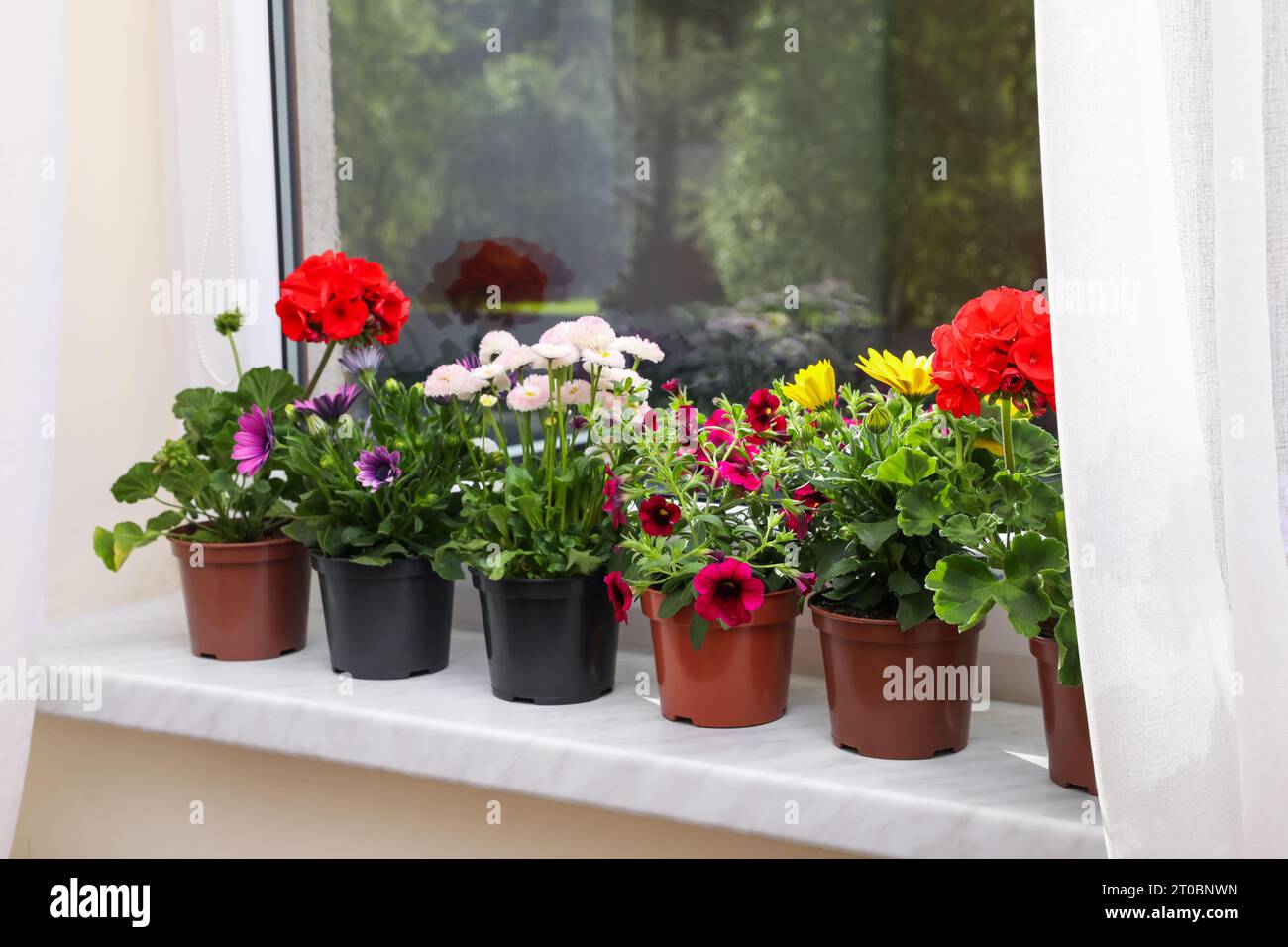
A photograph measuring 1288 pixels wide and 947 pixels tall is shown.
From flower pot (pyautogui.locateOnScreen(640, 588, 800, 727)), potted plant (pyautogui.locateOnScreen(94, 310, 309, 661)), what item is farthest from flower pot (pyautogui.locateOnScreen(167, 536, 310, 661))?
flower pot (pyautogui.locateOnScreen(640, 588, 800, 727))

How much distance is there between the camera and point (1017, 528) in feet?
3.09

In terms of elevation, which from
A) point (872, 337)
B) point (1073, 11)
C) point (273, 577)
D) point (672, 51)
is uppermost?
point (672, 51)

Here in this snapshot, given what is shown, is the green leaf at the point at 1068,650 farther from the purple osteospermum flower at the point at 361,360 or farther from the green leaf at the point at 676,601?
the purple osteospermum flower at the point at 361,360

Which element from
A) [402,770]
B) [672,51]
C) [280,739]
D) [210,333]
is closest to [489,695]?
[402,770]

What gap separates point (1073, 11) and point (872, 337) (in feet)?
1.97

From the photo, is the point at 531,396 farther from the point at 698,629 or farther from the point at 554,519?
the point at 698,629

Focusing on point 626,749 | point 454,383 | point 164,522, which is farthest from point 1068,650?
point 164,522

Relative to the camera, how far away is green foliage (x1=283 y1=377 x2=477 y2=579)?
1237 millimetres

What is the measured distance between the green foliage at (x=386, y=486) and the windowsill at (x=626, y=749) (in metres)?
0.16

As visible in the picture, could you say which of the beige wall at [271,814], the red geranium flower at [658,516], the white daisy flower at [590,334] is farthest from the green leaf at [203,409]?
the red geranium flower at [658,516]

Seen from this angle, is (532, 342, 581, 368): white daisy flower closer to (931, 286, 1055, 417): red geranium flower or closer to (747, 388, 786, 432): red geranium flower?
(747, 388, 786, 432): red geranium flower

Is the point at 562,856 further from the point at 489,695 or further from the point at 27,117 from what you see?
the point at 27,117

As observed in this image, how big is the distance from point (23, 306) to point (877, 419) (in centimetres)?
85
